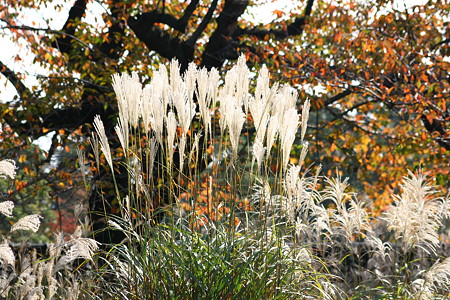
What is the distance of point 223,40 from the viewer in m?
7.57

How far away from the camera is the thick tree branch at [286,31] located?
317 inches

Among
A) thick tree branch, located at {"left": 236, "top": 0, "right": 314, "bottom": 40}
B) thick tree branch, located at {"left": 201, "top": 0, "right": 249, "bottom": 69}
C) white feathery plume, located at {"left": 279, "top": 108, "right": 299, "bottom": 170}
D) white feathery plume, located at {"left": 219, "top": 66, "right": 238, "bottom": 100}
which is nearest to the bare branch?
thick tree branch, located at {"left": 201, "top": 0, "right": 249, "bottom": 69}

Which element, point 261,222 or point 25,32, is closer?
point 261,222

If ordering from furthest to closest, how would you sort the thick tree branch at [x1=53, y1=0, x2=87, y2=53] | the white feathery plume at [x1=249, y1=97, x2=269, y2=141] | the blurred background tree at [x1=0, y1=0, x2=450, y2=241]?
the thick tree branch at [x1=53, y1=0, x2=87, y2=53]
the blurred background tree at [x1=0, y1=0, x2=450, y2=241]
the white feathery plume at [x1=249, y1=97, x2=269, y2=141]

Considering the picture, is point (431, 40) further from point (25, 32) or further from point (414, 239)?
point (25, 32)

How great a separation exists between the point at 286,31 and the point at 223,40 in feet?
2.95

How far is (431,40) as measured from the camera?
7582 mm

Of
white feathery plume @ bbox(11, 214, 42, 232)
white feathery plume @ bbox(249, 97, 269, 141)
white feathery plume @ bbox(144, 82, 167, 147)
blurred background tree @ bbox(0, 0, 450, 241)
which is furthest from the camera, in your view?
blurred background tree @ bbox(0, 0, 450, 241)

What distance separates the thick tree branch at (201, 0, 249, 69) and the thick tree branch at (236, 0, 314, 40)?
46cm

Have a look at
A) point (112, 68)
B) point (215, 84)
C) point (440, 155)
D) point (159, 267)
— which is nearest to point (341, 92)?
point (440, 155)

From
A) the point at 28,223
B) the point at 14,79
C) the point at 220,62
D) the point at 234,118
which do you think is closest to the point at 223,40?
the point at 220,62

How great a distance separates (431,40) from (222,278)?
5.74m

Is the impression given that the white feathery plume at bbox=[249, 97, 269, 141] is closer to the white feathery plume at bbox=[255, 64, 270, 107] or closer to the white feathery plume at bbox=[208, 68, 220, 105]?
the white feathery plume at bbox=[255, 64, 270, 107]

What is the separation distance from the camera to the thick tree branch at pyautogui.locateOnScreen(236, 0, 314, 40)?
317 inches
